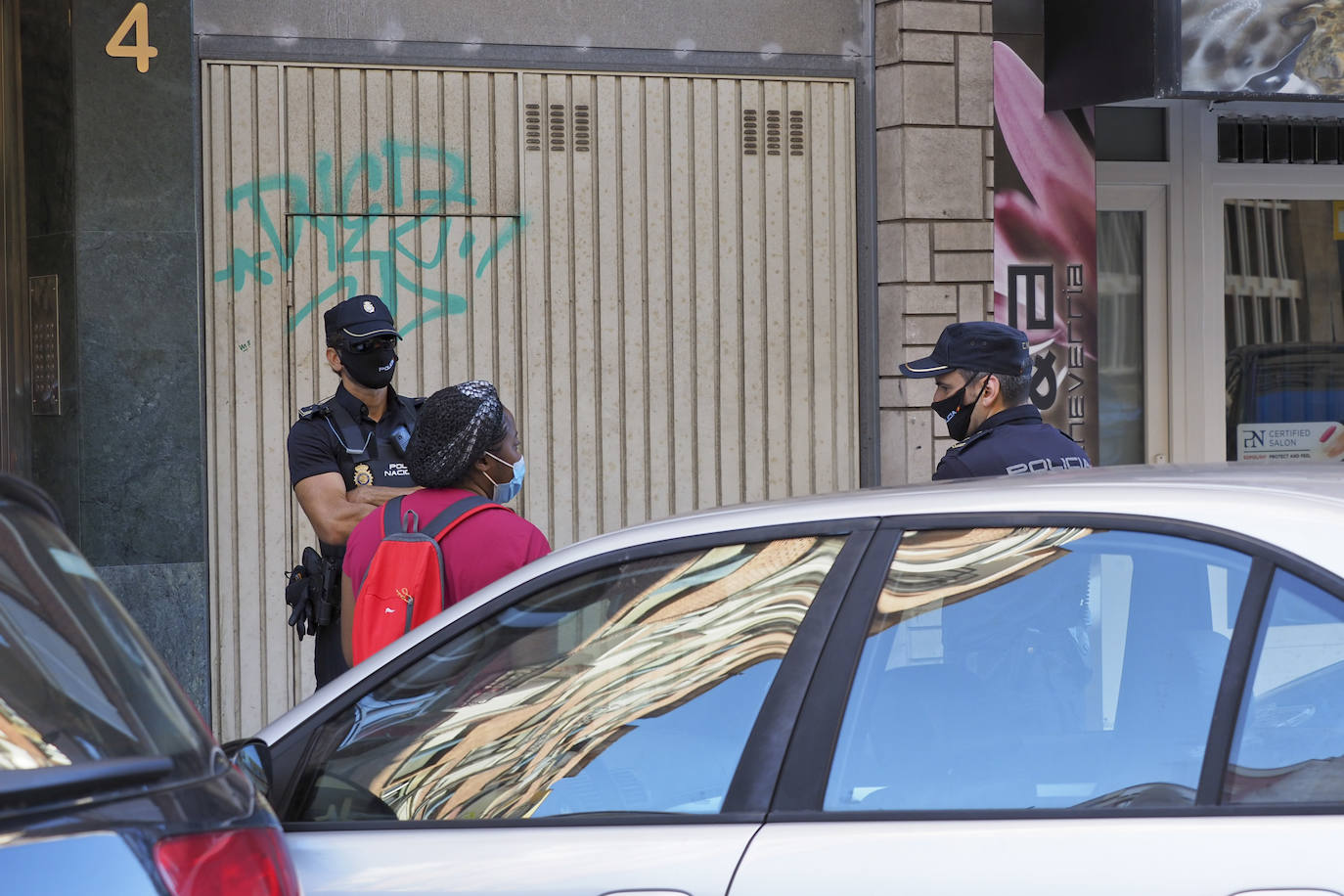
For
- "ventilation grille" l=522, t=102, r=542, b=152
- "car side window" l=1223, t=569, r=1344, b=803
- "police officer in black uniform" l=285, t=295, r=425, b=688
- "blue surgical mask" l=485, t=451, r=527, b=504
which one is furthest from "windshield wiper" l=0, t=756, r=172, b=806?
"ventilation grille" l=522, t=102, r=542, b=152

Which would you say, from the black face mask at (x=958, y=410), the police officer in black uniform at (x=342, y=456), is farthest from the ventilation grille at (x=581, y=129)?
the black face mask at (x=958, y=410)

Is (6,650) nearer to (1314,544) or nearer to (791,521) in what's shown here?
(791,521)

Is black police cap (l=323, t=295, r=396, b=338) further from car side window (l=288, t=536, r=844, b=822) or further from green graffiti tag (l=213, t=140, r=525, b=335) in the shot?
car side window (l=288, t=536, r=844, b=822)

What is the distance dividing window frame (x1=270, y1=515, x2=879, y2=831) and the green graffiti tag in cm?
457

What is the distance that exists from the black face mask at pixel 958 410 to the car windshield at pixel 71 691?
10.5 ft

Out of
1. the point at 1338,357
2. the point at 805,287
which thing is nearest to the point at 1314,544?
the point at 805,287

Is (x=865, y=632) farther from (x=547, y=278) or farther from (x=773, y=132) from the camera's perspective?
(x=773, y=132)

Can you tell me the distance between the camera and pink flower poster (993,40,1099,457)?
26.4 feet

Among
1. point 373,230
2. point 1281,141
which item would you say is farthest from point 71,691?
point 1281,141

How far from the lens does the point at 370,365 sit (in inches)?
207

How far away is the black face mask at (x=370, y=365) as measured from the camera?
17.2 feet

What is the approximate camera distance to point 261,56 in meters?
7.21

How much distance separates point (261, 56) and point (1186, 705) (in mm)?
5851

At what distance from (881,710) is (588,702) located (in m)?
0.53
